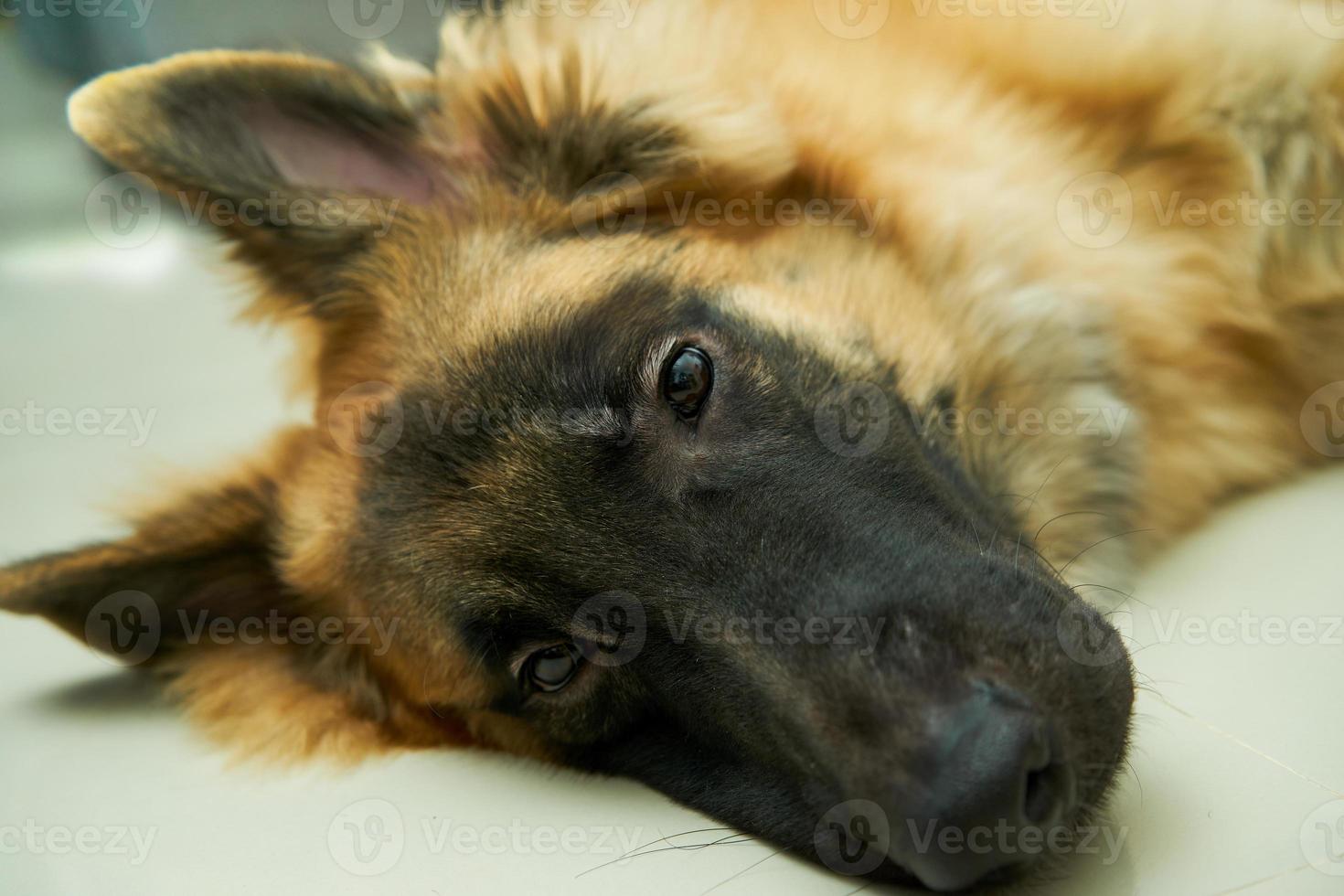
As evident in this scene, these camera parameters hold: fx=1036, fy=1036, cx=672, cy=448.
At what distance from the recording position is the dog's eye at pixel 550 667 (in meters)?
→ 1.94

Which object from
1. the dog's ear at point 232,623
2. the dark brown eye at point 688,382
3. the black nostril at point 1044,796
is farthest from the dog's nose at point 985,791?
the dog's ear at point 232,623

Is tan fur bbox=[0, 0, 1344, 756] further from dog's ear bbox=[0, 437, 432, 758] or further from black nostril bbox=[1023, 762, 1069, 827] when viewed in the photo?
black nostril bbox=[1023, 762, 1069, 827]

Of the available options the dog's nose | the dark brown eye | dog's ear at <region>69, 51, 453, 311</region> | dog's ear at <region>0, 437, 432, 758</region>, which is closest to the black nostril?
the dog's nose

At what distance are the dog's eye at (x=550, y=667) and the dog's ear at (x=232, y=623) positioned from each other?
37cm

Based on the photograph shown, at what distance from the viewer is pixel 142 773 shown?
2.22 meters

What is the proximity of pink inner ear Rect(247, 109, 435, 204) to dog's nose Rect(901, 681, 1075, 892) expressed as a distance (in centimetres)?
161

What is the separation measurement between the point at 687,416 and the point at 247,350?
3088 millimetres

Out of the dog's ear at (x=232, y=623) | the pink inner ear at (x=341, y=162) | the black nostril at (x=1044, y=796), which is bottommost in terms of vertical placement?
the dog's ear at (x=232, y=623)

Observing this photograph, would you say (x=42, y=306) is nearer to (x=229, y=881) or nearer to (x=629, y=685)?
(x=229, y=881)

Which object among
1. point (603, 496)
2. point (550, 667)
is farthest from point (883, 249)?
point (550, 667)

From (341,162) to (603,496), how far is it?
1053 millimetres

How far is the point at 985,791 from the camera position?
1.27 meters

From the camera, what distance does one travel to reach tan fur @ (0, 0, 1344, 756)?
6.91 feet

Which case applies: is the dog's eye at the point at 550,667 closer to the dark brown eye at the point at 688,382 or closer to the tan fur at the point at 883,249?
the tan fur at the point at 883,249
